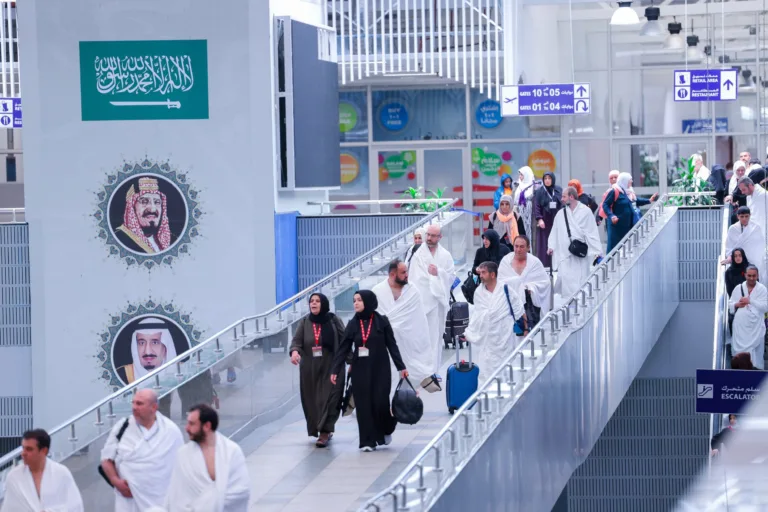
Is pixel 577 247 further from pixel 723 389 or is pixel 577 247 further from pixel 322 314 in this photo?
pixel 322 314

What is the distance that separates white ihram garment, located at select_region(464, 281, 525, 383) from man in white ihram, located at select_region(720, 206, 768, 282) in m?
6.26

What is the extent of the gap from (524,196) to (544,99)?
17.5 feet

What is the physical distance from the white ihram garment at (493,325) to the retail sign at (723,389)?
2.33 metres

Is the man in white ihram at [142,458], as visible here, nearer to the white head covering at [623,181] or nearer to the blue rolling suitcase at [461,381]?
the blue rolling suitcase at [461,381]

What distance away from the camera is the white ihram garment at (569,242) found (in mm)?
16359

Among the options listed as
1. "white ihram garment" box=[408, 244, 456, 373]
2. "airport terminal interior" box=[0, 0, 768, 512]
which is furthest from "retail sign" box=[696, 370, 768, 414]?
"white ihram garment" box=[408, 244, 456, 373]

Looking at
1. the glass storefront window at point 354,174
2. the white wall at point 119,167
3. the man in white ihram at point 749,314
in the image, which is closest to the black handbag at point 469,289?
the man in white ihram at point 749,314

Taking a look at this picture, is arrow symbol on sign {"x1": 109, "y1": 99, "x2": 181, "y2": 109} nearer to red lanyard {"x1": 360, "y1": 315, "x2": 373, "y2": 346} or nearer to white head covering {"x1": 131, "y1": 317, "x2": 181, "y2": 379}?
white head covering {"x1": 131, "y1": 317, "x2": 181, "y2": 379}

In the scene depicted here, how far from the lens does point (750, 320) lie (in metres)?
16.7

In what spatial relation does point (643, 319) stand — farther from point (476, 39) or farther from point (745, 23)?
point (745, 23)

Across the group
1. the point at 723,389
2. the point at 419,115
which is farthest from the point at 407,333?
the point at 419,115

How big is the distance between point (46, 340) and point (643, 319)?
8905 millimetres

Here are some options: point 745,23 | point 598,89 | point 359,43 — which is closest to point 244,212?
point 359,43

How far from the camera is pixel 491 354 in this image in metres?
12.7
